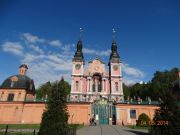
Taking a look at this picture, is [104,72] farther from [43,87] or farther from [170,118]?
[170,118]

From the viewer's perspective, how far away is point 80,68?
181 ft

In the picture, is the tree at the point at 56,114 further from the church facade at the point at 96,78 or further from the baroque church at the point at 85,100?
the church facade at the point at 96,78

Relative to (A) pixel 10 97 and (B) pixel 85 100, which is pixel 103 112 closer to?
(B) pixel 85 100

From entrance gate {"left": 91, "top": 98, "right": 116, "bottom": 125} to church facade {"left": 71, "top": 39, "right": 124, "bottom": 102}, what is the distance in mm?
15099

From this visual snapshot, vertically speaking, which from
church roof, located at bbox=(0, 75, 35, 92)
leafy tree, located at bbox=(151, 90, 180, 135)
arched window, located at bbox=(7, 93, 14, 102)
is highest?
church roof, located at bbox=(0, 75, 35, 92)

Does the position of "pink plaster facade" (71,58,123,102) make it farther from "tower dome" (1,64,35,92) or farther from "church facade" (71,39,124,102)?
"tower dome" (1,64,35,92)

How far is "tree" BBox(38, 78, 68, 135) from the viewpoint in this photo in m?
12.6

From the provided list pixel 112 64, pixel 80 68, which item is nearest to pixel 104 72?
pixel 112 64

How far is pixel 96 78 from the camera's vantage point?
55438 millimetres

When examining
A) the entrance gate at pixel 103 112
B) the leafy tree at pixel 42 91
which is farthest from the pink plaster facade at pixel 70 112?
the leafy tree at pixel 42 91

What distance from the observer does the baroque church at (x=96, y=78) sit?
52.5m

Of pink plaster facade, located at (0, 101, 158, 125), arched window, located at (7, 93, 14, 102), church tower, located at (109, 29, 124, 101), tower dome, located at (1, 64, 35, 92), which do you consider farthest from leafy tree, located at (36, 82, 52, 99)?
pink plaster facade, located at (0, 101, 158, 125)

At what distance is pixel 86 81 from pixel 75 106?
18878mm

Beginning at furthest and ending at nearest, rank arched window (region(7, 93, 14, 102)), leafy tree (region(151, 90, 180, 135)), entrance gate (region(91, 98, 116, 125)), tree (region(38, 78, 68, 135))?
arched window (region(7, 93, 14, 102)) → entrance gate (region(91, 98, 116, 125)) → leafy tree (region(151, 90, 180, 135)) → tree (region(38, 78, 68, 135))
